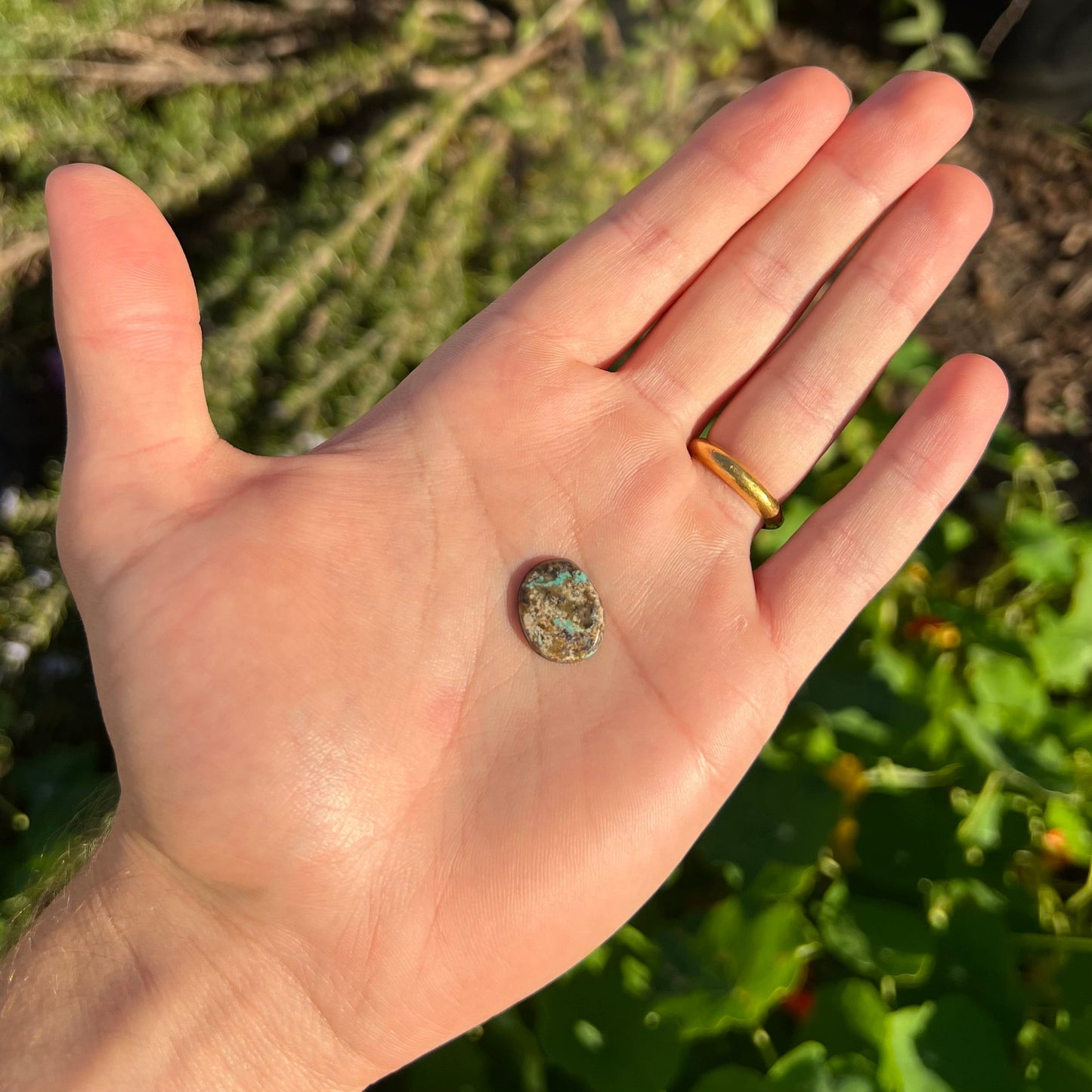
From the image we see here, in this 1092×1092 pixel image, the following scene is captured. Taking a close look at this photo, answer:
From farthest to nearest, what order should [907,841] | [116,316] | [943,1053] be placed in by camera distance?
[907,841], [943,1053], [116,316]

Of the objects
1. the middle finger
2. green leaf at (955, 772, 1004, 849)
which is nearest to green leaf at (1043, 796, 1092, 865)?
green leaf at (955, 772, 1004, 849)

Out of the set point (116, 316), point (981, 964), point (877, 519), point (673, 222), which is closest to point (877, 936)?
point (981, 964)

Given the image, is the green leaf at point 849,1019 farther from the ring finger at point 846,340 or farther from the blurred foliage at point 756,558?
the ring finger at point 846,340

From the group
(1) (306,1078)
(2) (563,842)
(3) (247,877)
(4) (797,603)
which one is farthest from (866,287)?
(1) (306,1078)

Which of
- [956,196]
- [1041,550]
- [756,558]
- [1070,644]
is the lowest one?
[1070,644]

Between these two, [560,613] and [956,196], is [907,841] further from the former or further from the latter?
[956,196]

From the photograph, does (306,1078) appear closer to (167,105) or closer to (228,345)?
(228,345)

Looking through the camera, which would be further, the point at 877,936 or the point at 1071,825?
the point at 1071,825
